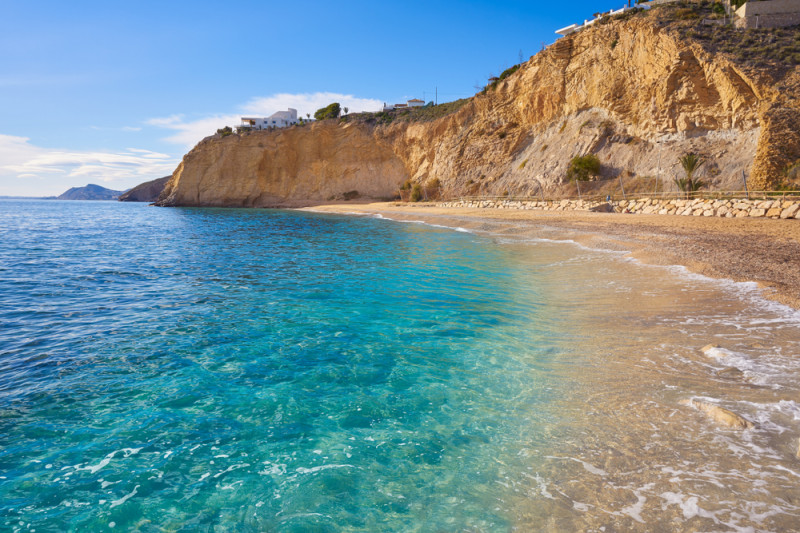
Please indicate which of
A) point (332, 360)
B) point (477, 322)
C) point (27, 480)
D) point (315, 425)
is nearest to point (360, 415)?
point (315, 425)

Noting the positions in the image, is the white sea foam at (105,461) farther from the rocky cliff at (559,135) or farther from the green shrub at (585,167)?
the green shrub at (585,167)

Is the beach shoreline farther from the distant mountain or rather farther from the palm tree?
the distant mountain

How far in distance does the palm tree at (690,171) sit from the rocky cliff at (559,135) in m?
0.88

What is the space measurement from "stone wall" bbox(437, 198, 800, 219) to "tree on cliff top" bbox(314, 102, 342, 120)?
5026cm

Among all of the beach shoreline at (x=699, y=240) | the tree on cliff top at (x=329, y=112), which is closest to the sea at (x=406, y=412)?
the beach shoreline at (x=699, y=240)

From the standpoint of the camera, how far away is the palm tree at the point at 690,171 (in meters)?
27.9

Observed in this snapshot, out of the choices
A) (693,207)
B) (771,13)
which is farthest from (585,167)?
(771,13)

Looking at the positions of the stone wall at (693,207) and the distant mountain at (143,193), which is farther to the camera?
the distant mountain at (143,193)

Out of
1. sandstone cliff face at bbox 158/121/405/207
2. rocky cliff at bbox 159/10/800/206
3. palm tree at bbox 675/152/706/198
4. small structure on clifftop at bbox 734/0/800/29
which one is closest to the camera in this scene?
palm tree at bbox 675/152/706/198

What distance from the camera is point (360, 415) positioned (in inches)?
185

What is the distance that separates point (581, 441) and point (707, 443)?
104 centimetres

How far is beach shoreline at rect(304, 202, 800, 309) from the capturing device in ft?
32.8

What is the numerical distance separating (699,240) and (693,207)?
9612mm

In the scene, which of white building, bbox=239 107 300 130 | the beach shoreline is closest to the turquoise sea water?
the beach shoreline
